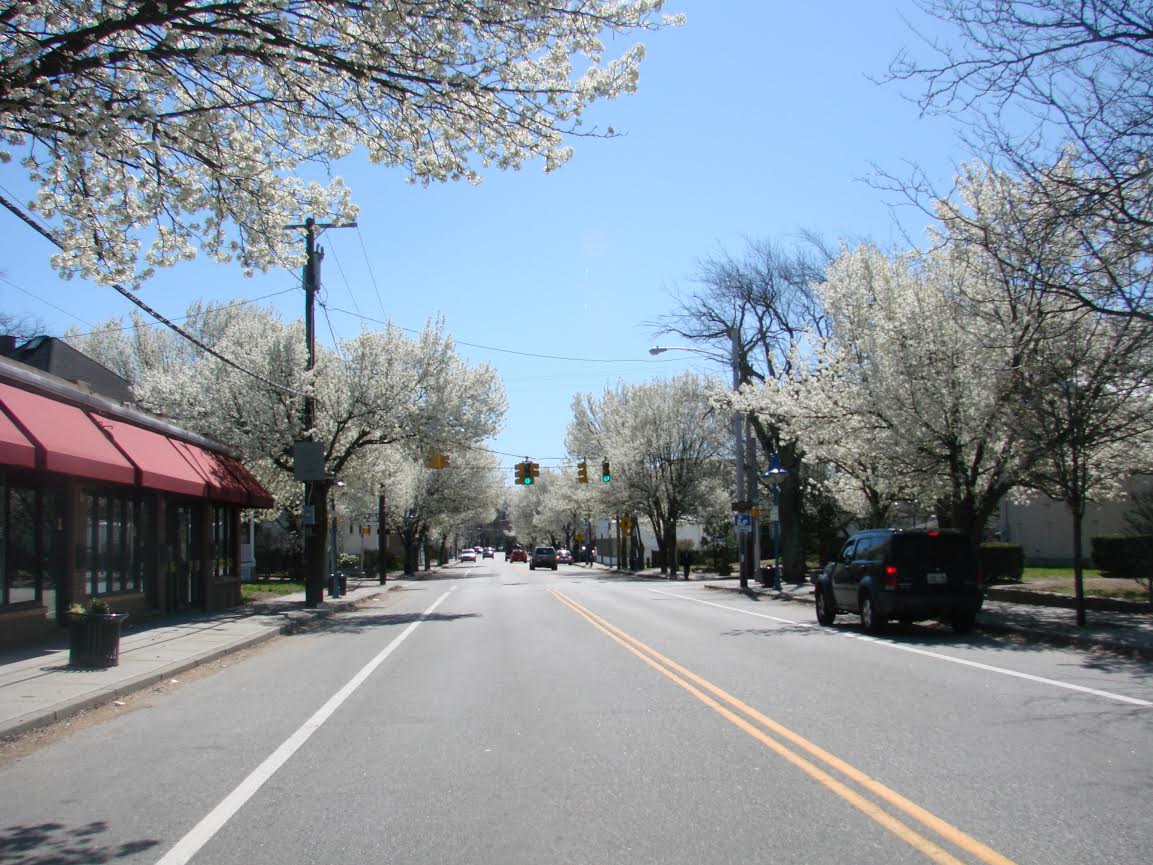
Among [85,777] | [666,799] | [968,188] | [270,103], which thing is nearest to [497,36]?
[270,103]

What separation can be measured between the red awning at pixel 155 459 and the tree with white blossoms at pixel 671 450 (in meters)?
32.3

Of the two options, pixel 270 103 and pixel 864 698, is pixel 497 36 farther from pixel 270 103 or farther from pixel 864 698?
pixel 864 698

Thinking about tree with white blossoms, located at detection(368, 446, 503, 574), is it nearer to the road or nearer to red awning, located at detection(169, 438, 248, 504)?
red awning, located at detection(169, 438, 248, 504)

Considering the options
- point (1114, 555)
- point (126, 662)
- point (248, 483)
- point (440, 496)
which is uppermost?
point (248, 483)

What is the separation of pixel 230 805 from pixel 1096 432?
1494 cm

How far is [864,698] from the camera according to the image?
9.98 metres

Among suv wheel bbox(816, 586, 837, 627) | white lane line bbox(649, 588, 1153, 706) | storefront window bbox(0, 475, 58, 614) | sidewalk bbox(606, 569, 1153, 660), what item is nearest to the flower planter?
storefront window bbox(0, 475, 58, 614)

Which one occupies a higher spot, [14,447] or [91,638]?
[14,447]

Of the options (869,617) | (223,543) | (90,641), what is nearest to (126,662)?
(90,641)

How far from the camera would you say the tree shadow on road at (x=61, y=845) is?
534 cm

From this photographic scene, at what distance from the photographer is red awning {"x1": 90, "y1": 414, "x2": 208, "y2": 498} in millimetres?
17508

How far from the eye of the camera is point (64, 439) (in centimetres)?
1487

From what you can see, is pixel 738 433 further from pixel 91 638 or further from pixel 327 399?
pixel 91 638

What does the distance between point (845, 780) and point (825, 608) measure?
1290cm
